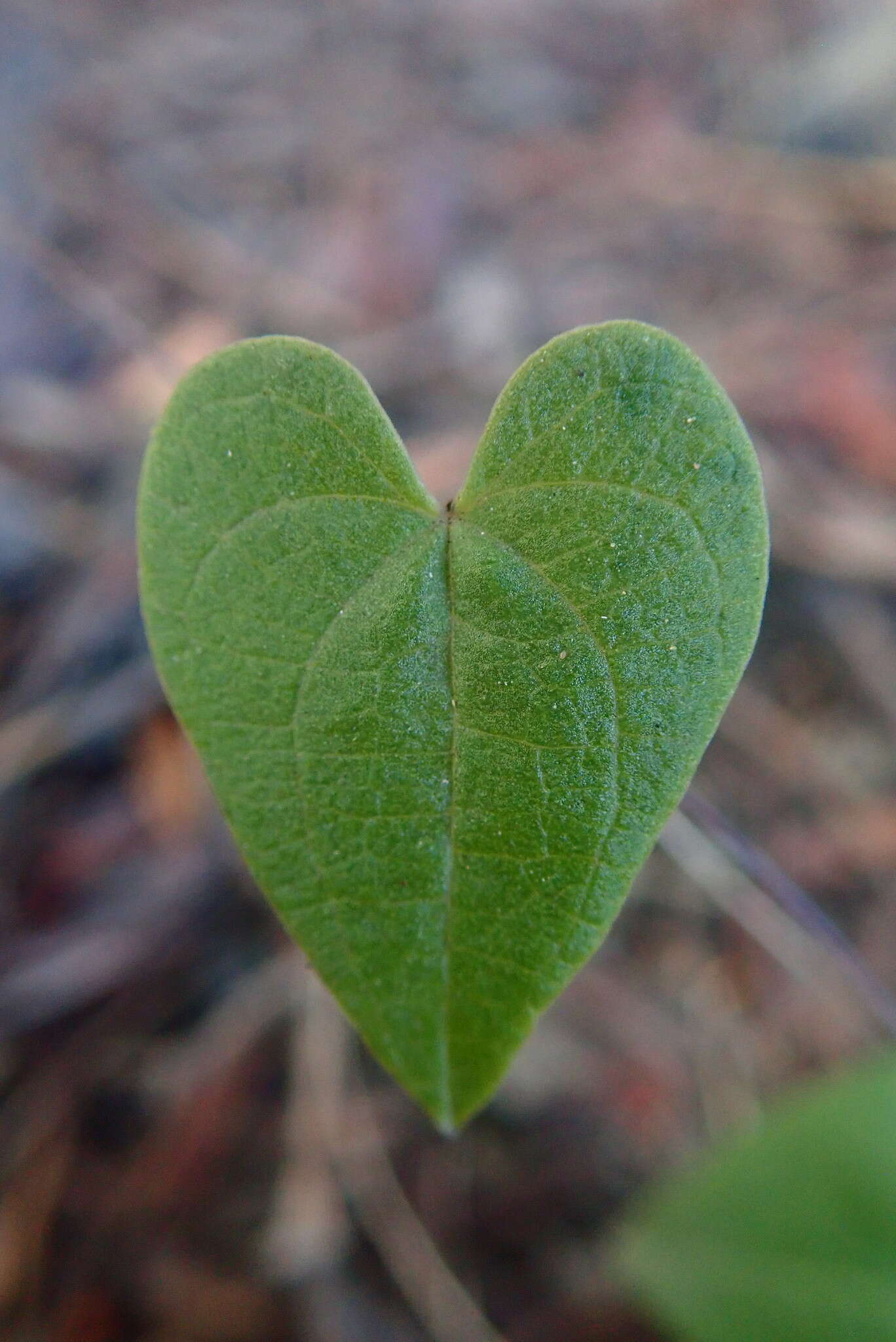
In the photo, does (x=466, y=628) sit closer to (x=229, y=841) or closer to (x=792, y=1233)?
(x=792, y=1233)

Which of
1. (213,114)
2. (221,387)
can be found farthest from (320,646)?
(213,114)

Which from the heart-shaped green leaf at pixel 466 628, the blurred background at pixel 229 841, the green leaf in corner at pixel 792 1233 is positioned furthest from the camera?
the blurred background at pixel 229 841

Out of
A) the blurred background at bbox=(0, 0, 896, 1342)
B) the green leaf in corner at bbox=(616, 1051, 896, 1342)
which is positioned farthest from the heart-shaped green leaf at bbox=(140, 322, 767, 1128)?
the green leaf in corner at bbox=(616, 1051, 896, 1342)

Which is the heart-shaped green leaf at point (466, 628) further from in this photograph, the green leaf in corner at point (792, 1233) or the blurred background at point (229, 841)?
the green leaf in corner at point (792, 1233)

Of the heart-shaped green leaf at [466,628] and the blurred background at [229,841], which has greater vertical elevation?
the heart-shaped green leaf at [466,628]

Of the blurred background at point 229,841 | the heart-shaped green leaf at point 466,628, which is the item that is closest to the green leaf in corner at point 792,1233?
the blurred background at point 229,841

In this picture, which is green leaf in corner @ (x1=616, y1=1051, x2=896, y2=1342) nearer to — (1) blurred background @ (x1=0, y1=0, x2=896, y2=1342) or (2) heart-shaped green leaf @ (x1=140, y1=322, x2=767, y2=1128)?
(1) blurred background @ (x1=0, y1=0, x2=896, y2=1342)
